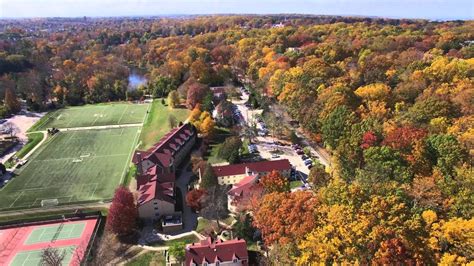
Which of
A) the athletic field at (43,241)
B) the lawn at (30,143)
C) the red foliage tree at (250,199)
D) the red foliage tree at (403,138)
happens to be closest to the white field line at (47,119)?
the lawn at (30,143)

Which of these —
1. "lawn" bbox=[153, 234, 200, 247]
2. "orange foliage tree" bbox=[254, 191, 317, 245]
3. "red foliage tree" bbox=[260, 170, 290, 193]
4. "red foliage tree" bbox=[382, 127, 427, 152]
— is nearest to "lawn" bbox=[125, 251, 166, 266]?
"lawn" bbox=[153, 234, 200, 247]

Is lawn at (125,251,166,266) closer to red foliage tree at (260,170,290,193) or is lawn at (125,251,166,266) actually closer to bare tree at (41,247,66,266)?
bare tree at (41,247,66,266)

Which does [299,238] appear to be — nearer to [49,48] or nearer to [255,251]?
[255,251]

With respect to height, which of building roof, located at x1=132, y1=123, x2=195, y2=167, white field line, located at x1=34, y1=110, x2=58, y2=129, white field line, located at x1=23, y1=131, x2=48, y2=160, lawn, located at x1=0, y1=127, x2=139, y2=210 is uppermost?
building roof, located at x1=132, y1=123, x2=195, y2=167

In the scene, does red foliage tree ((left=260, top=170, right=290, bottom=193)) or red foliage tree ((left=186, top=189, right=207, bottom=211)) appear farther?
red foliage tree ((left=186, top=189, right=207, bottom=211))

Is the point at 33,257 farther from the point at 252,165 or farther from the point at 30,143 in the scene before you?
the point at 30,143

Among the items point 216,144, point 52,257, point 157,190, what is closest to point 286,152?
point 216,144

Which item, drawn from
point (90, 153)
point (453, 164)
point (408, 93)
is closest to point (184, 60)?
point (90, 153)
